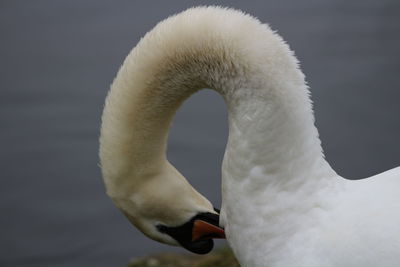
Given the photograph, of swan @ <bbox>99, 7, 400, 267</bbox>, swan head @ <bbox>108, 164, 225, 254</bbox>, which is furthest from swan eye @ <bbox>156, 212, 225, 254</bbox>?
swan @ <bbox>99, 7, 400, 267</bbox>

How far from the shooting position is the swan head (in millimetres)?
1469

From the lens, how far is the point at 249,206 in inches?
49.4

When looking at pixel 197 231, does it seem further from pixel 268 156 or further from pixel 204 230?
pixel 268 156

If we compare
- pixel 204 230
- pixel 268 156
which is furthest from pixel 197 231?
pixel 268 156

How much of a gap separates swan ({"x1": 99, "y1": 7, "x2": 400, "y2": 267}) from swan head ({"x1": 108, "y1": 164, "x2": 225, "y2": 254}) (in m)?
0.20

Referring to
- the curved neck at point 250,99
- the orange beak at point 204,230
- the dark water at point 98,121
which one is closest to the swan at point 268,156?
the curved neck at point 250,99

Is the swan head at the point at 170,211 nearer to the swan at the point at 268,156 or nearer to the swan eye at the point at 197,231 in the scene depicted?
the swan eye at the point at 197,231

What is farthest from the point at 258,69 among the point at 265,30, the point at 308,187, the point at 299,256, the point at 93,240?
the point at 93,240

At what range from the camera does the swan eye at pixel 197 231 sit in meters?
1.54

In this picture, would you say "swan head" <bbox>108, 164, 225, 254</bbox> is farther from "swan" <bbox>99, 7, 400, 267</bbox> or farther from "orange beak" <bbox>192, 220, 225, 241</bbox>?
"swan" <bbox>99, 7, 400, 267</bbox>

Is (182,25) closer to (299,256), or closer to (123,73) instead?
(123,73)

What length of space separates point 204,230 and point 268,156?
0.37 meters

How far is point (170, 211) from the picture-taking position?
4.97 feet

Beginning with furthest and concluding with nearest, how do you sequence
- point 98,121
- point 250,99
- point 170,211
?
point 98,121
point 170,211
point 250,99
